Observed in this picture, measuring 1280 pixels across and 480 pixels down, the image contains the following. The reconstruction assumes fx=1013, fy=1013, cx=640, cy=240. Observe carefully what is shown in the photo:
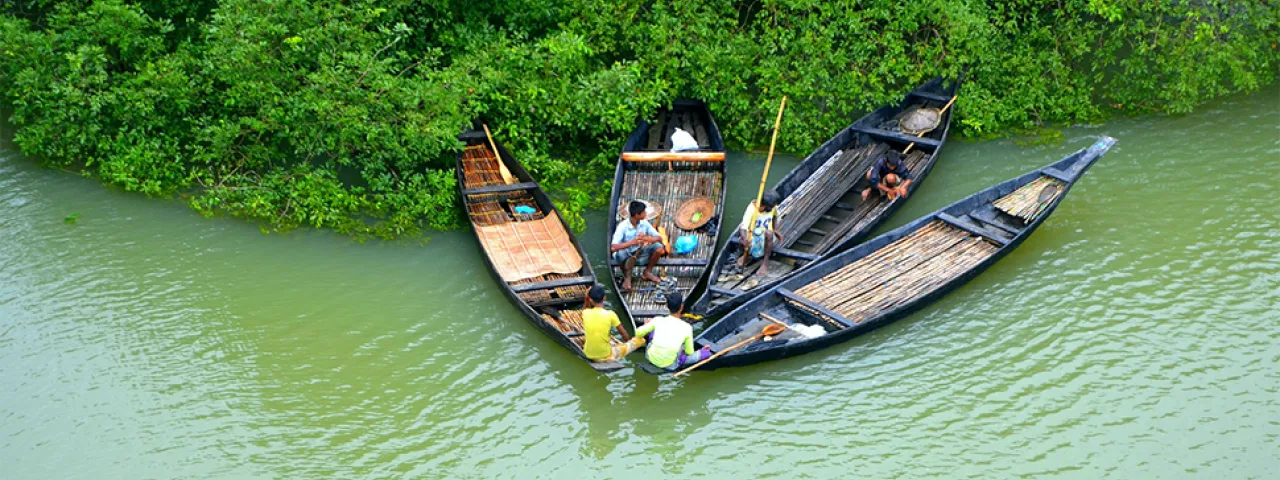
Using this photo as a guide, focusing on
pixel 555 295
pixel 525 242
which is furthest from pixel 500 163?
pixel 555 295

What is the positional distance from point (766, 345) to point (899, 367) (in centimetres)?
113

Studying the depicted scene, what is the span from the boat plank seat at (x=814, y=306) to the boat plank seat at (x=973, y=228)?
6.17 feet

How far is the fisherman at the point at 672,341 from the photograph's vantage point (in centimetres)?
738

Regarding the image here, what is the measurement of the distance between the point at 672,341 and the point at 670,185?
3.40 meters

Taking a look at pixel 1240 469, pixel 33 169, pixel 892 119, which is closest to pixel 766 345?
pixel 1240 469

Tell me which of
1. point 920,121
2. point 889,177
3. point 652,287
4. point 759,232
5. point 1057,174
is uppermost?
point 920,121

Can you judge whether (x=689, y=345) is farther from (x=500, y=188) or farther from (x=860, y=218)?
(x=500, y=188)

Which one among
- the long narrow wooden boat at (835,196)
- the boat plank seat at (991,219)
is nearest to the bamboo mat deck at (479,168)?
the long narrow wooden boat at (835,196)

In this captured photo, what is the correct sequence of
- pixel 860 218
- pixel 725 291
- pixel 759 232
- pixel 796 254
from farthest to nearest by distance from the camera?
1. pixel 860 218
2. pixel 796 254
3. pixel 759 232
4. pixel 725 291

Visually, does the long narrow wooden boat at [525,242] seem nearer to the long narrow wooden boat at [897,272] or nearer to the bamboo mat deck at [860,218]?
the long narrow wooden boat at [897,272]

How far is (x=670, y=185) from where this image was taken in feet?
34.5

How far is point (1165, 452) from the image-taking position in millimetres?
7137

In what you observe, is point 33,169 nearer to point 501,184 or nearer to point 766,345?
point 501,184

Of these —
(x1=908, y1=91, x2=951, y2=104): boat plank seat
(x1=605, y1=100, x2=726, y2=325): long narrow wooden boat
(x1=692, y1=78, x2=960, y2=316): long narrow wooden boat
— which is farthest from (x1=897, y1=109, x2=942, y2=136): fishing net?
(x1=605, y1=100, x2=726, y2=325): long narrow wooden boat
